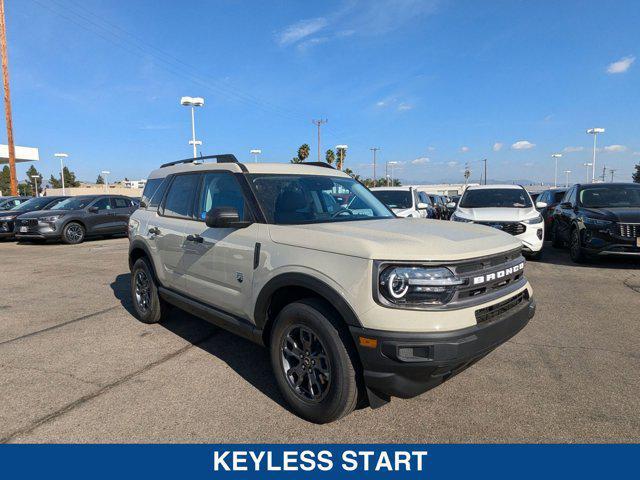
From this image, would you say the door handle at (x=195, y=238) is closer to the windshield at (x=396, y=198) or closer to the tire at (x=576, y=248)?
the windshield at (x=396, y=198)

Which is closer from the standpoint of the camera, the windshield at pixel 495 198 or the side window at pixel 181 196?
the side window at pixel 181 196

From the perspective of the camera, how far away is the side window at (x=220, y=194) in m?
3.56

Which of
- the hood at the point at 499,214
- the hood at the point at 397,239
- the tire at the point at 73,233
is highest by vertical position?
the hood at the point at 397,239

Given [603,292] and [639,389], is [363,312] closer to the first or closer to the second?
[639,389]

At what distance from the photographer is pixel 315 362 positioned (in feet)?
9.20

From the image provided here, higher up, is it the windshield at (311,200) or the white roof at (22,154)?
the white roof at (22,154)

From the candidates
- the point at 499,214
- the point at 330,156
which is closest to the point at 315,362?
the point at 499,214

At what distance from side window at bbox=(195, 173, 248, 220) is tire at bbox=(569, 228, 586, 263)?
7.65 metres

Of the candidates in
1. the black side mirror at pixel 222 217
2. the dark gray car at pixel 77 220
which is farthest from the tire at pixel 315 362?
the dark gray car at pixel 77 220

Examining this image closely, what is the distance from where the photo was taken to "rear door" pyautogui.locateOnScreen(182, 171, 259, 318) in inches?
130

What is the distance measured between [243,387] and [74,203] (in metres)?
14.2

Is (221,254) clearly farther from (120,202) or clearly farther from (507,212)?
(120,202)

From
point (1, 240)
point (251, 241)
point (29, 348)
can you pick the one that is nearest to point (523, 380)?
point (251, 241)

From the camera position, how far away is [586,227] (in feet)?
26.9
